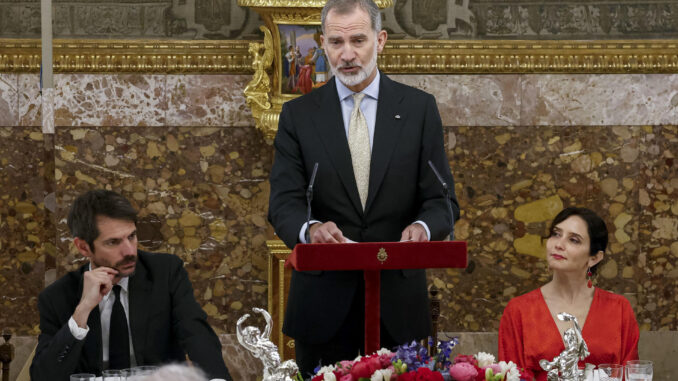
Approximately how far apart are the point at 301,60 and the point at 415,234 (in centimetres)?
325

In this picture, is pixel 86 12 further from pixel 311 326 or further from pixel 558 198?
pixel 311 326

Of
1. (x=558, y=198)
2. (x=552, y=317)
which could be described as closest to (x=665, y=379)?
(x=558, y=198)

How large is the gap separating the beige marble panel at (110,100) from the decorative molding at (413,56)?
58 mm

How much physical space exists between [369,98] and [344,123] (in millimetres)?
131

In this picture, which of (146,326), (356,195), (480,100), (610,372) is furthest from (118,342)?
(480,100)

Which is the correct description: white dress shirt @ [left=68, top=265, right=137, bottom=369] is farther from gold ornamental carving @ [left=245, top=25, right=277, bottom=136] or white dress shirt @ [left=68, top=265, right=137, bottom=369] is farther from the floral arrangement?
gold ornamental carving @ [left=245, top=25, right=277, bottom=136]

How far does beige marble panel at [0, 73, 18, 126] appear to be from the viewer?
6508mm

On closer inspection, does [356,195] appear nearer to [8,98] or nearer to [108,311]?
[108,311]

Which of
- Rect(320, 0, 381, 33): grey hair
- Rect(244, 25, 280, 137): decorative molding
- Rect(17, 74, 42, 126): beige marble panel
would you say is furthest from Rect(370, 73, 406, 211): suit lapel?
Rect(17, 74, 42, 126): beige marble panel

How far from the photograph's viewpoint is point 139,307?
3885 mm

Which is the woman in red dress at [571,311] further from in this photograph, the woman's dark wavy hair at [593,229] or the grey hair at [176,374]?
the grey hair at [176,374]

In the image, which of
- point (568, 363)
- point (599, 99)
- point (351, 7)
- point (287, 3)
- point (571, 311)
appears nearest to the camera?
point (568, 363)

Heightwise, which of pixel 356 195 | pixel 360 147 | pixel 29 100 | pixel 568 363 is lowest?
pixel 568 363

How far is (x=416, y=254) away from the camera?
9.84 ft
